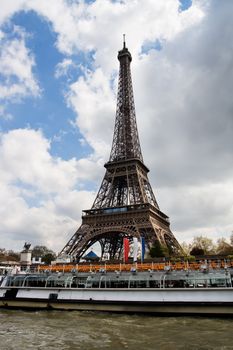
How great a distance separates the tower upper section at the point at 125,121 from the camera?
72.0 meters

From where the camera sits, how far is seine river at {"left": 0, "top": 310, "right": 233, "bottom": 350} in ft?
51.4

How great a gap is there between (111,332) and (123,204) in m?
52.2

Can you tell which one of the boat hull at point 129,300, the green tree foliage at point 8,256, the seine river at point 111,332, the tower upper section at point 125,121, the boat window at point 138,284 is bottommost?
the seine river at point 111,332

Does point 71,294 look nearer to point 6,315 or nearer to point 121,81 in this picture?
point 6,315

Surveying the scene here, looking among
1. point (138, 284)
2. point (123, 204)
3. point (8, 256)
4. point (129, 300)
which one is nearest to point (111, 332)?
point (129, 300)

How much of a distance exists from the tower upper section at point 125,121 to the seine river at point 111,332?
48.2 m

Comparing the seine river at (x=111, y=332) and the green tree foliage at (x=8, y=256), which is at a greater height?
the green tree foliage at (x=8, y=256)

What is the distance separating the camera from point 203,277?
86.2ft

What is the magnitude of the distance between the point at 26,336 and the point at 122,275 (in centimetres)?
1245

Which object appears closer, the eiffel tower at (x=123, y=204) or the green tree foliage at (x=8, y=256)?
the eiffel tower at (x=123, y=204)

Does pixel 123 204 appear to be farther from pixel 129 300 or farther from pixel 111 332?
pixel 111 332

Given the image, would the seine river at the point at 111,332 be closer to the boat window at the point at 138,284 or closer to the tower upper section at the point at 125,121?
the boat window at the point at 138,284

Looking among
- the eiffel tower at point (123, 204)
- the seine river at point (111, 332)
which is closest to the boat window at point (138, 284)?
the seine river at point (111, 332)

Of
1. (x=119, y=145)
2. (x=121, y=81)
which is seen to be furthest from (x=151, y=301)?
(x=121, y=81)
